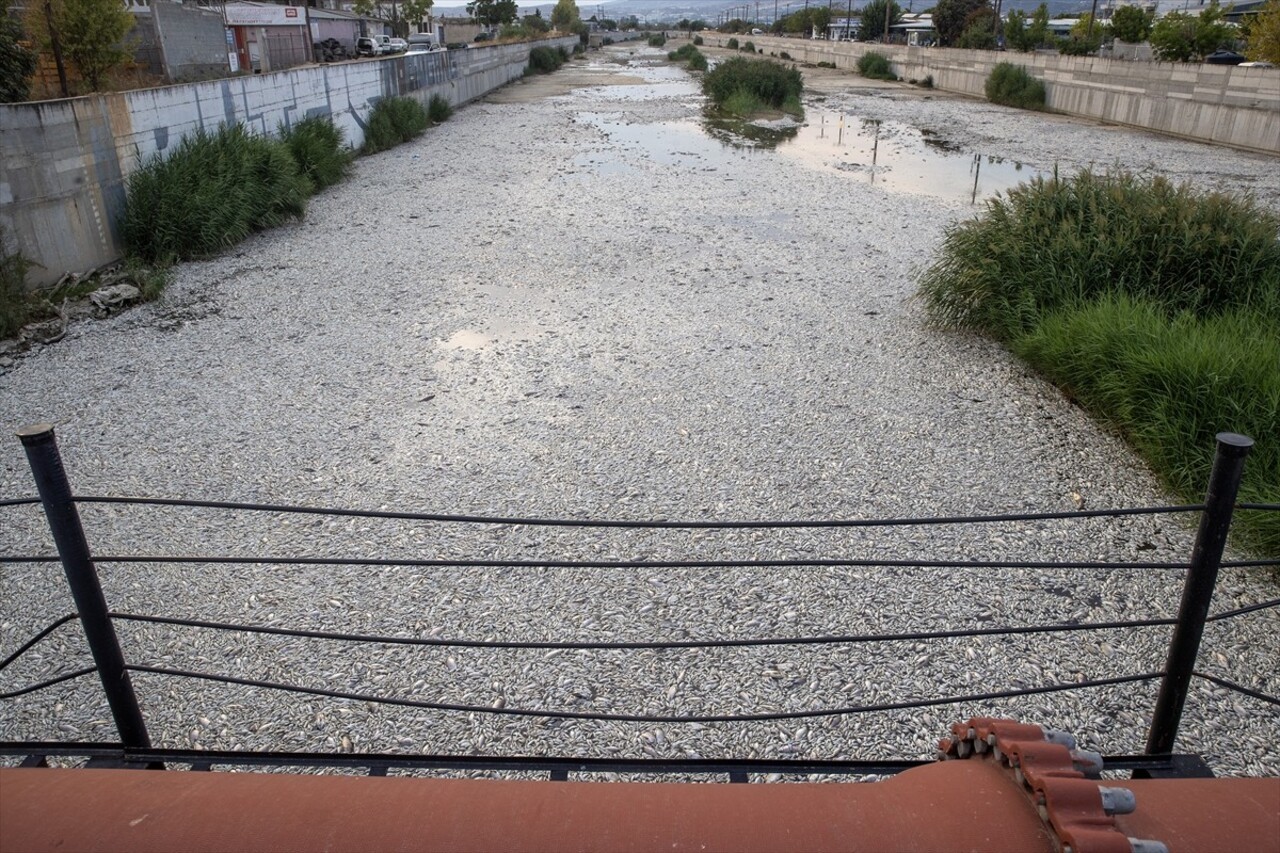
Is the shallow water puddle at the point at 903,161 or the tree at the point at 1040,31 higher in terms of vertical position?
the tree at the point at 1040,31

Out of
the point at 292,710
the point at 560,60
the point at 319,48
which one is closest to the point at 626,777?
the point at 292,710

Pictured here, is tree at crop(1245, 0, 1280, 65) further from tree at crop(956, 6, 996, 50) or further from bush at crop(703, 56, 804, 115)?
tree at crop(956, 6, 996, 50)

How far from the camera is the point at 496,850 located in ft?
5.17

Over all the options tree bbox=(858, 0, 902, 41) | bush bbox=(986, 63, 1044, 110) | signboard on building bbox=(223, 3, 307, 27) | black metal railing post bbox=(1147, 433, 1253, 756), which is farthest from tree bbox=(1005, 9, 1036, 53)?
black metal railing post bbox=(1147, 433, 1253, 756)

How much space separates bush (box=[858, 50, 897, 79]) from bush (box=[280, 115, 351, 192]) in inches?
1353

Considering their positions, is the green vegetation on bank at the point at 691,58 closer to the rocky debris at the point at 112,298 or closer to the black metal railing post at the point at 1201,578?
the rocky debris at the point at 112,298

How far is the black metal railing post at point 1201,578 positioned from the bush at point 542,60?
49170 millimetres

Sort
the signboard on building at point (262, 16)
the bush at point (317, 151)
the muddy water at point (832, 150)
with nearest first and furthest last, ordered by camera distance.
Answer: the bush at point (317, 151) → the muddy water at point (832, 150) → the signboard on building at point (262, 16)

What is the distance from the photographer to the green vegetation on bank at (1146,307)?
5.64m

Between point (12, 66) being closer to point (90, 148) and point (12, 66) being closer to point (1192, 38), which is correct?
point (90, 148)

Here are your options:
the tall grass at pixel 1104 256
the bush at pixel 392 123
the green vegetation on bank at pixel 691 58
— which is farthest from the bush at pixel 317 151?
the green vegetation on bank at pixel 691 58

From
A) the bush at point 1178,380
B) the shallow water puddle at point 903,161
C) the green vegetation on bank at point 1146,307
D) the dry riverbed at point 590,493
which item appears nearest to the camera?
the dry riverbed at point 590,493

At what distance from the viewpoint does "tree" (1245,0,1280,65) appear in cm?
2425

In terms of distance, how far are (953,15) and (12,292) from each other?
58.0 m
